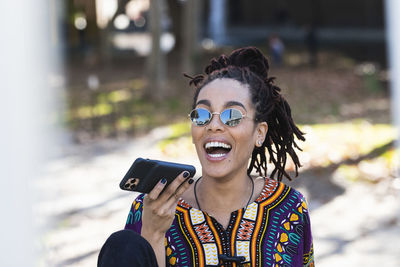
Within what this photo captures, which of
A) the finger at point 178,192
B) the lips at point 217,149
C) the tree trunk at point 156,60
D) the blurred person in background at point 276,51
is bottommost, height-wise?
the finger at point 178,192

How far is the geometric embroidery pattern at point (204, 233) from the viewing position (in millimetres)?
2648

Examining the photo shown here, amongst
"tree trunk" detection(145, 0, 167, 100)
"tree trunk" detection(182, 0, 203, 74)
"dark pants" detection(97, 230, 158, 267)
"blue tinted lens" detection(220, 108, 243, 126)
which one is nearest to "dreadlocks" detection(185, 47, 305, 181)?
"blue tinted lens" detection(220, 108, 243, 126)

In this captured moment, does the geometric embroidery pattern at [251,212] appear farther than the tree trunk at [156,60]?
No

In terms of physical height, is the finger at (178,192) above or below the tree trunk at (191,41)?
below

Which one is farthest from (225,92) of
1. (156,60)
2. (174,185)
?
(156,60)

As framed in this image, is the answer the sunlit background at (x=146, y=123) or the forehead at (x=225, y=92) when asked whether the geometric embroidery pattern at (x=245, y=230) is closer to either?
the forehead at (x=225, y=92)

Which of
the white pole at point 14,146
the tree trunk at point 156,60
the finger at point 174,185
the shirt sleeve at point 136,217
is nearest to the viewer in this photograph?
the finger at point 174,185

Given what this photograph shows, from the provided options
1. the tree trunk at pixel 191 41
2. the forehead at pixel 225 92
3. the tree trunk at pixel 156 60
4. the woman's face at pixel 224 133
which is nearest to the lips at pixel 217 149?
the woman's face at pixel 224 133

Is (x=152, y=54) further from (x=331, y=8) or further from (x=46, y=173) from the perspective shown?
(x=331, y=8)

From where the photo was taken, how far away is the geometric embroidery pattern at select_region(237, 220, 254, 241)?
2.68 metres

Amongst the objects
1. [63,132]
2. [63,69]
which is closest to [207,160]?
[63,132]

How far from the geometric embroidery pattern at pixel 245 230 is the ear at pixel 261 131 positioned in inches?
14.6

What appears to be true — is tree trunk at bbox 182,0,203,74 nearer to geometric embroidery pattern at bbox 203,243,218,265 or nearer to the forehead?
the forehead

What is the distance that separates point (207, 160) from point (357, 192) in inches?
247
